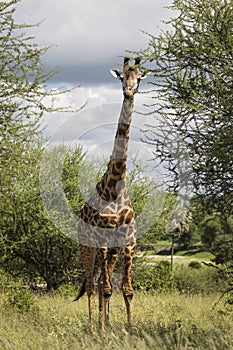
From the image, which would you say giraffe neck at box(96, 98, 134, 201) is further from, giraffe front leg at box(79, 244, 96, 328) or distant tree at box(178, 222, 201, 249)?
distant tree at box(178, 222, 201, 249)

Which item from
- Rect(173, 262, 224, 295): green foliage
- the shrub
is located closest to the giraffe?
the shrub

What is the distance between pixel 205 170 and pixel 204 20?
2.36 meters

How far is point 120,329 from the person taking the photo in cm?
942

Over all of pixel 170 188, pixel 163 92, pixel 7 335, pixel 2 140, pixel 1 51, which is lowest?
pixel 7 335

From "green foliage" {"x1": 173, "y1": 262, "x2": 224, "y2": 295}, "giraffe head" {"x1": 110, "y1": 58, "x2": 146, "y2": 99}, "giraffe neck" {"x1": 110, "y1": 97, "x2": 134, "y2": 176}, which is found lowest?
"green foliage" {"x1": 173, "y1": 262, "x2": 224, "y2": 295}

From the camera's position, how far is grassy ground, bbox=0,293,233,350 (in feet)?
24.6

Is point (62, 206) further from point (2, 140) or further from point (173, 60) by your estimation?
point (173, 60)

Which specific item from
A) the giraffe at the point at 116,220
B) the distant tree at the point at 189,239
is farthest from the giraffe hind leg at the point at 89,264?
the distant tree at the point at 189,239

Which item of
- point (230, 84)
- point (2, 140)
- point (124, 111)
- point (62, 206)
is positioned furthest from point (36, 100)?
point (62, 206)

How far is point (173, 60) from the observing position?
966cm

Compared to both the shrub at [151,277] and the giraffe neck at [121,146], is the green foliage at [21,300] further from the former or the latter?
the shrub at [151,277]

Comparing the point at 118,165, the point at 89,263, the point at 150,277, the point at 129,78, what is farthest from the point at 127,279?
the point at 150,277

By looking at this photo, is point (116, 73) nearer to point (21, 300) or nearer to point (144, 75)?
point (144, 75)

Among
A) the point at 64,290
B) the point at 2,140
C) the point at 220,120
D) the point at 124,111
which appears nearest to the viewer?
the point at 220,120
